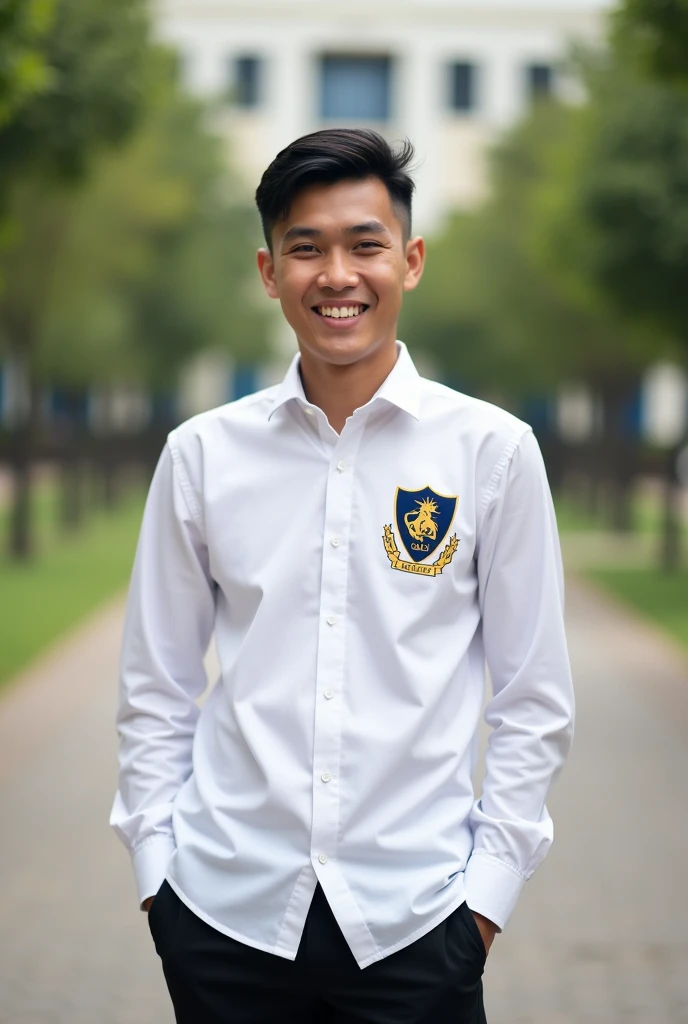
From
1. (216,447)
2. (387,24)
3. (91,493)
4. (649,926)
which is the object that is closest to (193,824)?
(216,447)

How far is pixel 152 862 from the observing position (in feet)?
8.58

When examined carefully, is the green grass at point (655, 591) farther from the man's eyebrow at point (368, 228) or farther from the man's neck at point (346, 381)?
the man's eyebrow at point (368, 228)

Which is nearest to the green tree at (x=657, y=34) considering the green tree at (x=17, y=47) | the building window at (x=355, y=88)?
the green tree at (x=17, y=47)

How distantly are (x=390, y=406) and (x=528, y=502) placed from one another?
11.2 inches

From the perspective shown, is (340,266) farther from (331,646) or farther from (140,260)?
(140,260)

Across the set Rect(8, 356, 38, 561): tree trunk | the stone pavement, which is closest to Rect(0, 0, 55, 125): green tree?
the stone pavement

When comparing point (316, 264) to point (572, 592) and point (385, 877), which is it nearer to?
point (385, 877)

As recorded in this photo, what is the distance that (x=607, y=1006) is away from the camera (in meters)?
4.62

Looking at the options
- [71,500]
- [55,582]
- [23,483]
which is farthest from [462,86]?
[55,582]

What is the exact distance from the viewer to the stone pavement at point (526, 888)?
15.4 ft

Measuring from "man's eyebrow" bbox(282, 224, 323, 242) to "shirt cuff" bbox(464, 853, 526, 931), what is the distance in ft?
3.46

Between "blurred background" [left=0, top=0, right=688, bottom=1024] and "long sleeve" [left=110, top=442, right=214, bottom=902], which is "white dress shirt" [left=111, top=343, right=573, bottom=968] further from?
"blurred background" [left=0, top=0, right=688, bottom=1024]

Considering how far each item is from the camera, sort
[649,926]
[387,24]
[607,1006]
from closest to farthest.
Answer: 1. [607,1006]
2. [649,926]
3. [387,24]

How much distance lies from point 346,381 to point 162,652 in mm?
578
